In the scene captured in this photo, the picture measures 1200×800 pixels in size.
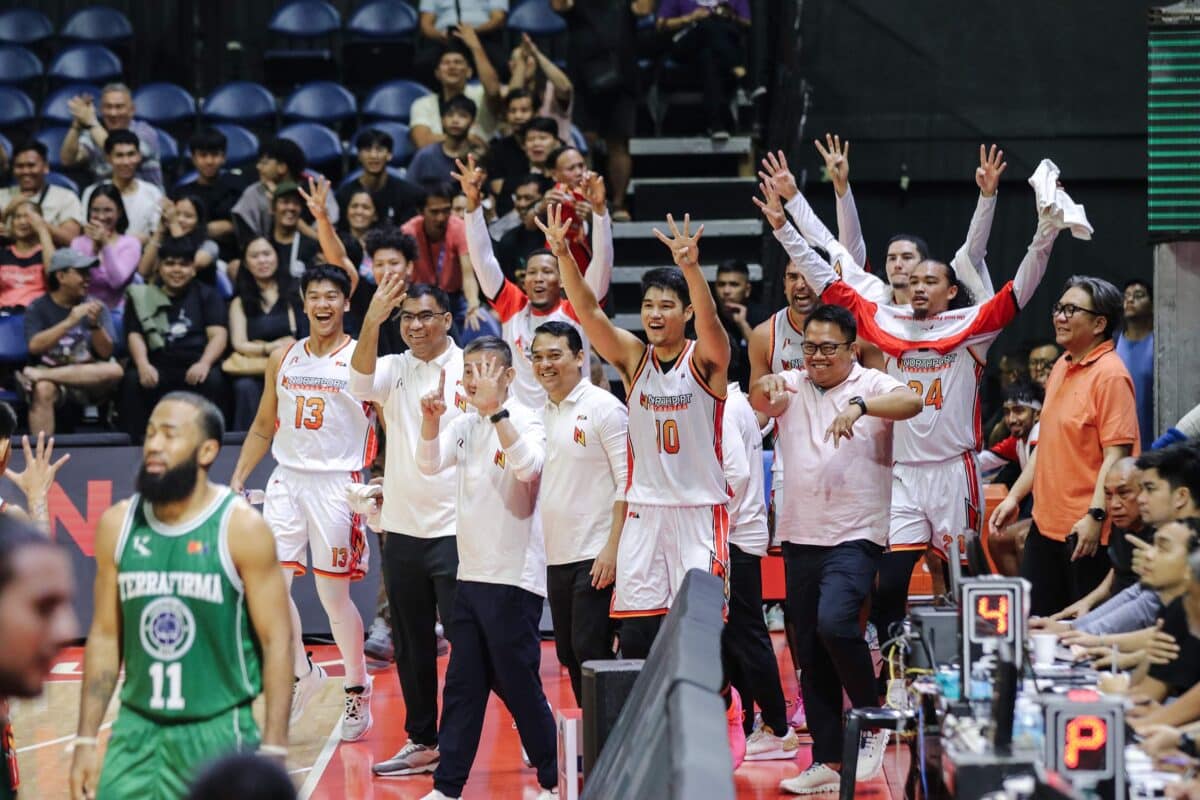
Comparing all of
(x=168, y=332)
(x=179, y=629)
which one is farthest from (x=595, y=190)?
(x=168, y=332)

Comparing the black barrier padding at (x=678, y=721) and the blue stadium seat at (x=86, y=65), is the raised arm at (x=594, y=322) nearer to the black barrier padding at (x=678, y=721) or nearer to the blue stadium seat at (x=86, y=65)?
the black barrier padding at (x=678, y=721)

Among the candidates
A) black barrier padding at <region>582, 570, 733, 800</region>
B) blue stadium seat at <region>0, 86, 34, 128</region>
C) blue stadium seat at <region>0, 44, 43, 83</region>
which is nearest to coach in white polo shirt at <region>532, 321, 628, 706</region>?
black barrier padding at <region>582, 570, 733, 800</region>

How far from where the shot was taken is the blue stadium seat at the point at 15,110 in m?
15.7

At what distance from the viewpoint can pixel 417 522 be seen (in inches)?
326

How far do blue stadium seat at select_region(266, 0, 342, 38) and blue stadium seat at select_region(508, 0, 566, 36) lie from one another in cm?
186

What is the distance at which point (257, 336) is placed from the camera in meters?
12.1

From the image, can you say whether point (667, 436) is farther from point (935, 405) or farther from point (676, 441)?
point (935, 405)

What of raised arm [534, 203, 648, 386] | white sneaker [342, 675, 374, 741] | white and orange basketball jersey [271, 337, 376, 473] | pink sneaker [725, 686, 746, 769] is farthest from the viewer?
white and orange basketball jersey [271, 337, 376, 473]

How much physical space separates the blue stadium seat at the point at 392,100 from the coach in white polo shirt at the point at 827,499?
8.44m

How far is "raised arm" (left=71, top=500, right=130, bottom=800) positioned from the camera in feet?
16.9

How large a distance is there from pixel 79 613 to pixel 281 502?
337 cm

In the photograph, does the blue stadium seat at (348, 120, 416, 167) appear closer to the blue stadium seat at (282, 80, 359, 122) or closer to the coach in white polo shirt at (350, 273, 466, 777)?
the blue stadium seat at (282, 80, 359, 122)

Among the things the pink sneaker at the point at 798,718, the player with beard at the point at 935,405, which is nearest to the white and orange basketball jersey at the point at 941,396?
Answer: the player with beard at the point at 935,405

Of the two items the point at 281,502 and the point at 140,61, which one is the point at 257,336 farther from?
the point at 140,61
